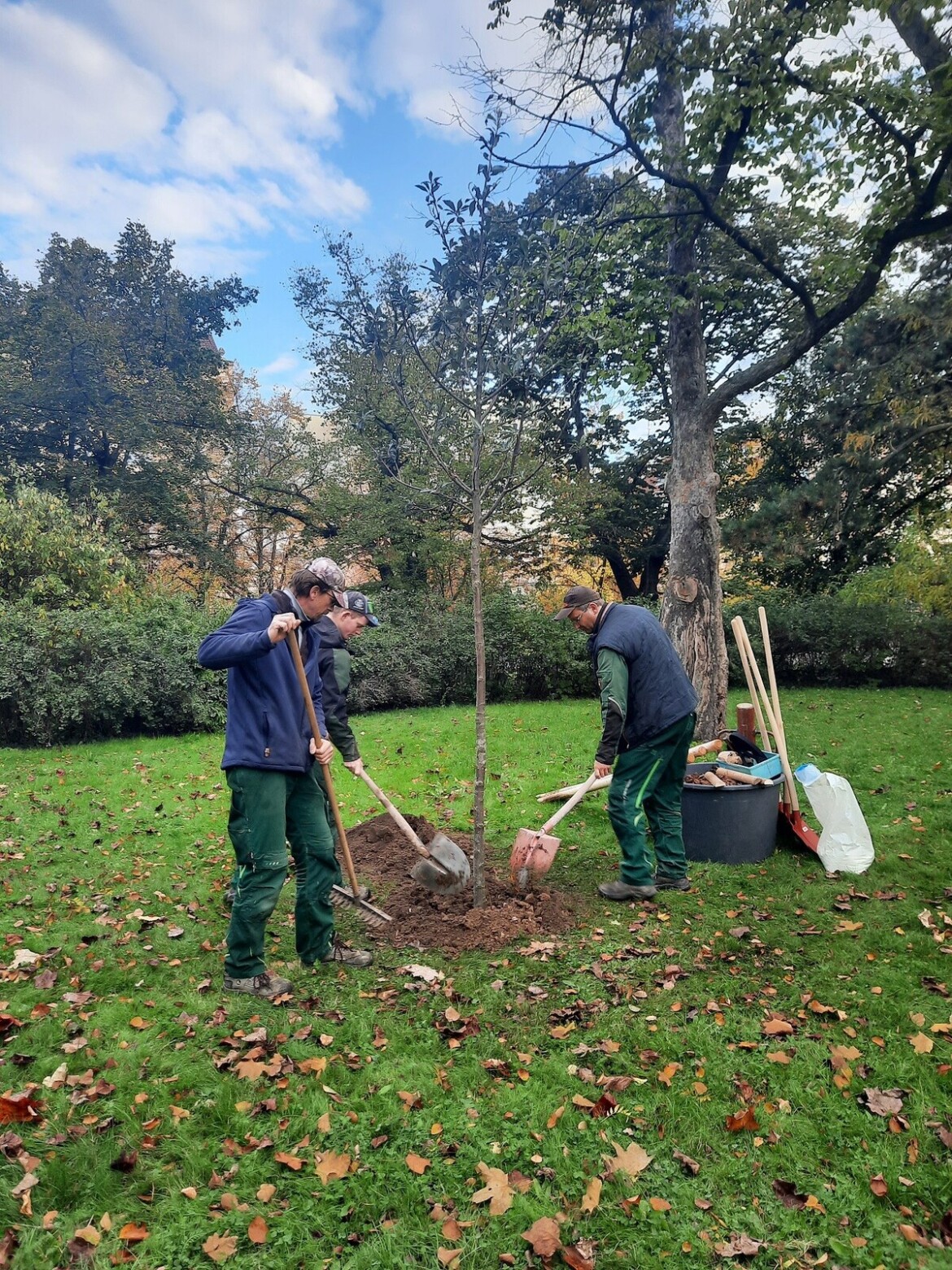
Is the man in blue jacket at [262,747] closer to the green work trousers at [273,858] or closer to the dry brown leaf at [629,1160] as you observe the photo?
the green work trousers at [273,858]

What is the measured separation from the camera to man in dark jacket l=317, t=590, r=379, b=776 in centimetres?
491

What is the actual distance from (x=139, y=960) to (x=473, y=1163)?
2500 mm

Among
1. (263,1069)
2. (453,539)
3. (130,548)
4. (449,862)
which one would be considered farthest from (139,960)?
(130,548)

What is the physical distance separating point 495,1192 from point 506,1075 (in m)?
0.67

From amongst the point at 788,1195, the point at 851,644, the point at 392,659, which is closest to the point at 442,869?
the point at 788,1195

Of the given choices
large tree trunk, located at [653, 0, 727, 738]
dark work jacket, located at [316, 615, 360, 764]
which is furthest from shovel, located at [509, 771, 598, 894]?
large tree trunk, located at [653, 0, 727, 738]

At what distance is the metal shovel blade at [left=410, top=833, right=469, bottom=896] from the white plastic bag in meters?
2.54

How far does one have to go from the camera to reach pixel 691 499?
327 inches

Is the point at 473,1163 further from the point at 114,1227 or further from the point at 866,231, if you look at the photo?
the point at 866,231

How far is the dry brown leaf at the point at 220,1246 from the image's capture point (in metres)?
2.26

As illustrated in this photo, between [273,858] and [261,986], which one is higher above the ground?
[273,858]

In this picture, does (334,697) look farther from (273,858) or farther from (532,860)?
(532,860)

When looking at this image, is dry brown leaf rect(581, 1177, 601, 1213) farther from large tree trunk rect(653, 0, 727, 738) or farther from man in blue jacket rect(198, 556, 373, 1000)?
large tree trunk rect(653, 0, 727, 738)

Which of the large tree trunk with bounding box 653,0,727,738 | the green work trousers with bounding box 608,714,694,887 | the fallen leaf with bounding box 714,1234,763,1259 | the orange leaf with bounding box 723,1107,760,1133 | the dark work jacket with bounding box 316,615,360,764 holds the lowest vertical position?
the fallen leaf with bounding box 714,1234,763,1259
